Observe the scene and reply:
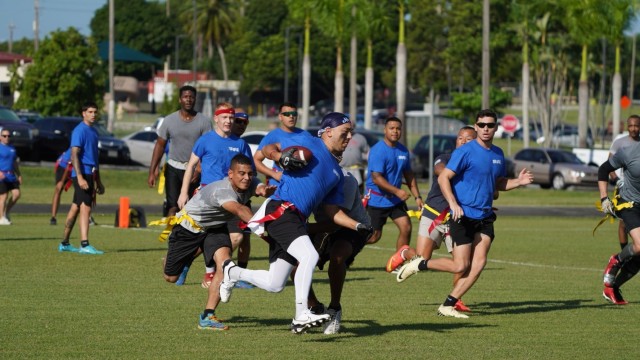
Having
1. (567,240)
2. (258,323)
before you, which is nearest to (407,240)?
(258,323)

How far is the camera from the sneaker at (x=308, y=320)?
1007 centimetres

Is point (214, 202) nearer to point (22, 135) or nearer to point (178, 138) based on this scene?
point (178, 138)

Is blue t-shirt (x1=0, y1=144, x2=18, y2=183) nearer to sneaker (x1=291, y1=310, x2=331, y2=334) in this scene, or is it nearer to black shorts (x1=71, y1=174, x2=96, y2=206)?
black shorts (x1=71, y1=174, x2=96, y2=206)

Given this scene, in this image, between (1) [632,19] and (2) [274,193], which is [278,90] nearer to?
(1) [632,19]

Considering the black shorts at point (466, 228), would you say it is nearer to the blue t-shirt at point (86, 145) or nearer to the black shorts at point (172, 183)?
the black shorts at point (172, 183)

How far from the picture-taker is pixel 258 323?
1145cm

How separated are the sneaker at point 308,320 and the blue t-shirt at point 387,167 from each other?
5955 millimetres

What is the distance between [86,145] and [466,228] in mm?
7326

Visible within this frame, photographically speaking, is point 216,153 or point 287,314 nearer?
point 287,314

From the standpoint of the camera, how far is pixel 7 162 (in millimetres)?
24859

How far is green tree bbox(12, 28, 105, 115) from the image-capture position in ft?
200

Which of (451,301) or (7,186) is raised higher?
(7,186)

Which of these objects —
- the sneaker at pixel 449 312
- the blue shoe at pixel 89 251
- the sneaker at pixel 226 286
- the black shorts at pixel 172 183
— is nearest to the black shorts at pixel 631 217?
the sneaker at pixel 449 312

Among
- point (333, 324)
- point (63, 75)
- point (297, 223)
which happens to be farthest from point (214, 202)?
point (63, 75)
